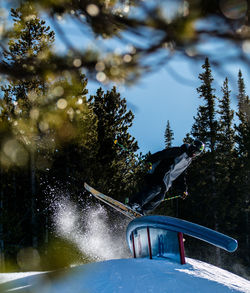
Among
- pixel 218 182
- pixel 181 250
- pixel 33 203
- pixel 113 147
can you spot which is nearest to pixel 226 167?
pixel 218 182

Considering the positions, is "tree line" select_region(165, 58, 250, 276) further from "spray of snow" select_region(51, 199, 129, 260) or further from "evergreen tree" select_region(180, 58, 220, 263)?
"spray of snow" select_region(51, 199, 129, 260)

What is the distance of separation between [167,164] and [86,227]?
33.5 feet

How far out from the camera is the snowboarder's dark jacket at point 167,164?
7.25 m

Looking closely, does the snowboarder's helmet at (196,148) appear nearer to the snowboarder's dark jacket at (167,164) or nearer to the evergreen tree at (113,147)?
the snowboarder's dark jacket at (167,164)

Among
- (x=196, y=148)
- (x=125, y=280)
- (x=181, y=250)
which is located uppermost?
(x=196, y=148)

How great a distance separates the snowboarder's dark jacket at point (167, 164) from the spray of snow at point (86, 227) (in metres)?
9.46

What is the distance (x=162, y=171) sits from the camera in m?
7.25

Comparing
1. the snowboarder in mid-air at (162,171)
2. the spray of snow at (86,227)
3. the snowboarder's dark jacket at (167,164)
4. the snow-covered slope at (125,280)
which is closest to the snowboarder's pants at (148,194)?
the snowboarder in mid-air at (162,171)

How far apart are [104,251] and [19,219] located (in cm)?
522

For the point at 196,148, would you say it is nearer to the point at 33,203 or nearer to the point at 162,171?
the point at 162,171

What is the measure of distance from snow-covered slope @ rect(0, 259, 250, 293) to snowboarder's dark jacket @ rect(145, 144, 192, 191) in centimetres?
213

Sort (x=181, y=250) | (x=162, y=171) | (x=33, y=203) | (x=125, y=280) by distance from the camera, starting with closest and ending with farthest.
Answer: (x=125, y=280)
(x=181, y=250)
(x=162, y=171)
(x=33, y=203)

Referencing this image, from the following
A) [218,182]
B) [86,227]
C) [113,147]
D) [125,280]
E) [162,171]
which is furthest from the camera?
[218,182]

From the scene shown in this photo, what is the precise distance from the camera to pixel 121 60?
8.63 ft
